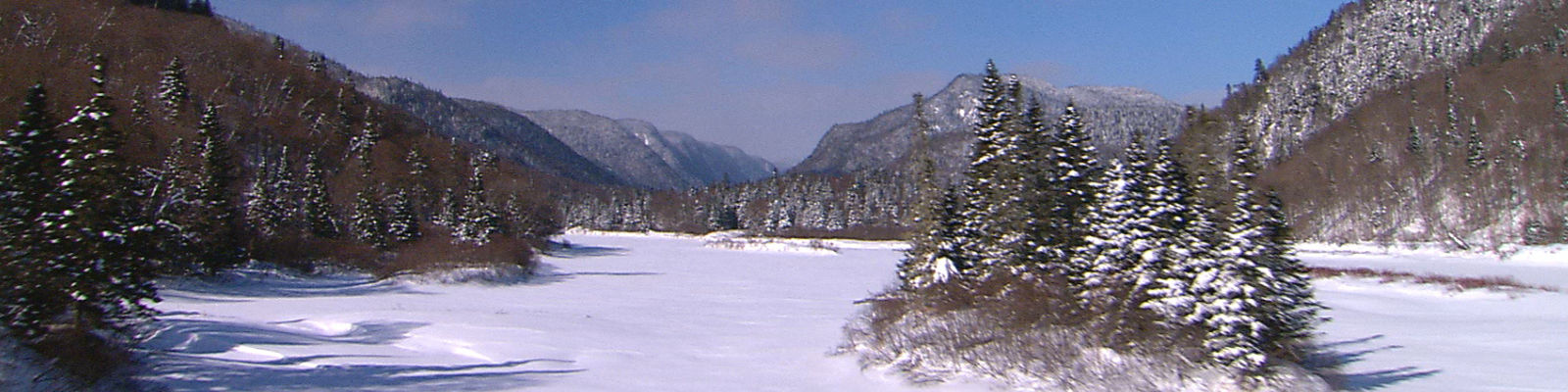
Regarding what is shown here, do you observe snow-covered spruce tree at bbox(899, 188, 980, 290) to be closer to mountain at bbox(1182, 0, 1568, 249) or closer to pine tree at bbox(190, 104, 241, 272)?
pine tree at bbox(190, 104, 241, 272)

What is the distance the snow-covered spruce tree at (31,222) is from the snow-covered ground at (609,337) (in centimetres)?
161

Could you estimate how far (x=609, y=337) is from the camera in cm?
2048

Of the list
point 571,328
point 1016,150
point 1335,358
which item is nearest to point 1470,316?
point 1335,358

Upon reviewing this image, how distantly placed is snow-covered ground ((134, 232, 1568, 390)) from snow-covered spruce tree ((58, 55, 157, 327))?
1153 mm

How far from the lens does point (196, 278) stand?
1154 inches

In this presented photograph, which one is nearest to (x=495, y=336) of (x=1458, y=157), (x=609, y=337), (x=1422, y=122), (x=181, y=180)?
(x=609, y=337)

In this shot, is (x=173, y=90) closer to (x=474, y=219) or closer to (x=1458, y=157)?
(x=474, y=219)

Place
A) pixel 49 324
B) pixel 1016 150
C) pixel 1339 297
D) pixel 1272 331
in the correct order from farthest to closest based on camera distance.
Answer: pixel 1339 297
pixel 1016 150
pixel 1272 331
pixel 49 324

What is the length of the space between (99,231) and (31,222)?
78cm

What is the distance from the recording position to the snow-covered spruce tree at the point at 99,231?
11609 millimetres

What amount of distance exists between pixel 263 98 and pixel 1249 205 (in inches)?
3937

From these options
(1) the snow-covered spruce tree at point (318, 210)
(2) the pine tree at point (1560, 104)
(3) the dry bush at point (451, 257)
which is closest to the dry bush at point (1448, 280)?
(3) the dry bush at point (451, 257)

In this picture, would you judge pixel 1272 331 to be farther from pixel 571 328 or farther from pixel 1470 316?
pixel 1470 316

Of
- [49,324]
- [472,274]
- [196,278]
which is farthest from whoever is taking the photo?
[472,274]
